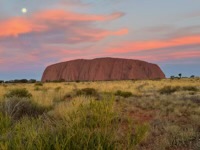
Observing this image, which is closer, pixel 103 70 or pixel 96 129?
pixel 96 129

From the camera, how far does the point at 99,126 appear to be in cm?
633

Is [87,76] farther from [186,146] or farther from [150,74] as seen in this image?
[186,146]

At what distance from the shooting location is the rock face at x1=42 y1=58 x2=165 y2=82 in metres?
169

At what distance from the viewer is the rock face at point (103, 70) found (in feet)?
555

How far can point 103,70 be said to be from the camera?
17262 centimetres

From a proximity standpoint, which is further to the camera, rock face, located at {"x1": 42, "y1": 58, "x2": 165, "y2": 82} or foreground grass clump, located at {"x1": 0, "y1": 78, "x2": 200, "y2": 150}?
rock face, located at {"x1": 42, "y1": 58, "x2": 165, "y2": 82}

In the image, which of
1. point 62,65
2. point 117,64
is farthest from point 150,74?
point 62,65

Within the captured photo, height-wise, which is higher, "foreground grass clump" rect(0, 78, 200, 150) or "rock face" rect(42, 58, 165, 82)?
"rock face" rect(42, 58, 165, 82)

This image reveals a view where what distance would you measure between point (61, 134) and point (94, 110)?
4.07ft

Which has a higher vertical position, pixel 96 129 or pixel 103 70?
pixel 103 70

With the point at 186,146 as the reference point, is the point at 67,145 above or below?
above

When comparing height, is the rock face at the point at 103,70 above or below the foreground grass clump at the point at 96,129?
above

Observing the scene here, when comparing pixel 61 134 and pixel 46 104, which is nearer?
pixel 61 134

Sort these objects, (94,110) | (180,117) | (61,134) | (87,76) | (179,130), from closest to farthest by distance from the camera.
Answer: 1. (61,134)
2. (94,110)
3. (179,130)
4. (180,117)
5. (87,76)
